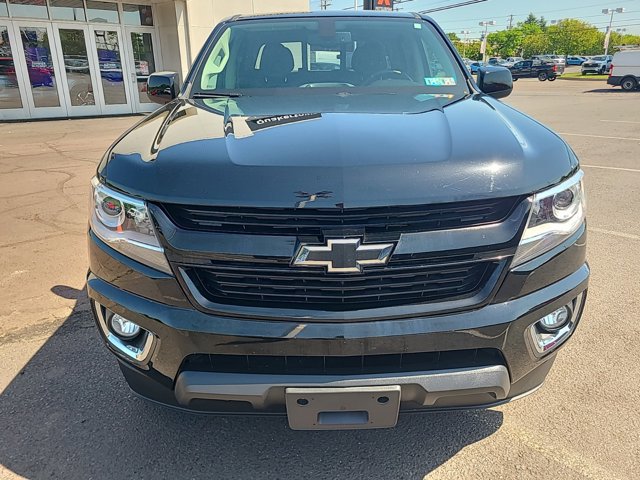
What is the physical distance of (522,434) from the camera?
7.76 ft

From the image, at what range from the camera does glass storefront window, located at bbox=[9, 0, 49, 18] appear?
547 inches

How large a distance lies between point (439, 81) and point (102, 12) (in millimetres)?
15337

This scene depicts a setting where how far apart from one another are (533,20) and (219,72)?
161 metres

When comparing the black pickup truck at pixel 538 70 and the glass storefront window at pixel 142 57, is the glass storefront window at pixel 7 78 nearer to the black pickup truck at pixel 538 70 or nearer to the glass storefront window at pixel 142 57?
the glass storefront window at pixel 142 57

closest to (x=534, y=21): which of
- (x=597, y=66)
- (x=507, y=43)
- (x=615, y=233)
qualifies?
(x=507, y=43)

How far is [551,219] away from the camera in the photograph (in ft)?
6.07

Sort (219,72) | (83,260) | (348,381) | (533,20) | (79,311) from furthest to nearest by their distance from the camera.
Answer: (533,20) → (83,260) → (79,311) → (219,72) → (348,381)

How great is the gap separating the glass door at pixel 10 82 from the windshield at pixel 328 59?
1358 centimetres

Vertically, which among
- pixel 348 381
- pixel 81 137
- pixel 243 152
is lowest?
pixel 81 137

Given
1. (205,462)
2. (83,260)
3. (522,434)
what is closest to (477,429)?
(522,434)

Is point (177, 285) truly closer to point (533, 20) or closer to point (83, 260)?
point (83, 260)

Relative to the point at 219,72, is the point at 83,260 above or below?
below

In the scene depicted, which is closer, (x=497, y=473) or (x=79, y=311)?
(x=497, y=473)

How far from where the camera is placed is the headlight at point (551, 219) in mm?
1789
